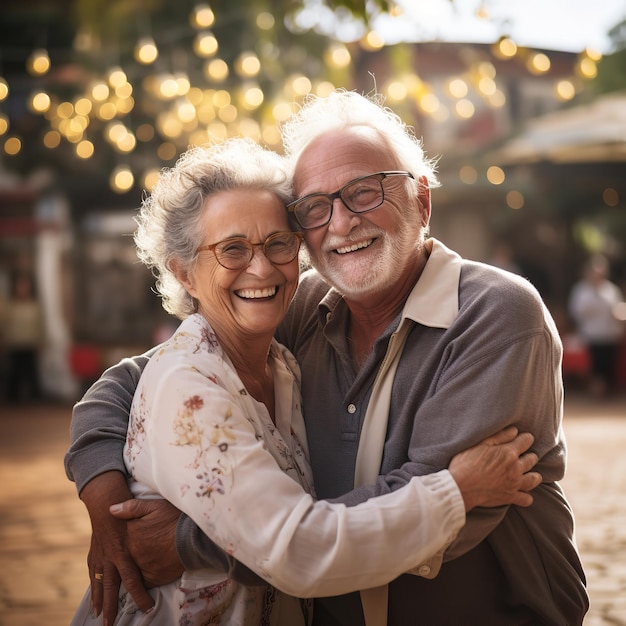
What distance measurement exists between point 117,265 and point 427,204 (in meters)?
12.0

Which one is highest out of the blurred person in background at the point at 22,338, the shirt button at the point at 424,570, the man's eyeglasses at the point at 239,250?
the man's eyeglasses at the point at 239,250

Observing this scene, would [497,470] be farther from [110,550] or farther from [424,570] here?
[110,550]

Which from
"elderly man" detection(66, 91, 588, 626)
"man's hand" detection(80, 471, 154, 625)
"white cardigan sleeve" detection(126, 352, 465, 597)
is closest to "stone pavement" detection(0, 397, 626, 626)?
"elderly man" detection(66, 91, 588, 626)

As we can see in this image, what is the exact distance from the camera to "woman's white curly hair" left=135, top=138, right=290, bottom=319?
8.34 feet

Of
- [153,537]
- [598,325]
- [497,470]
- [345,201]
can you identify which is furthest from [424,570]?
[598,325]

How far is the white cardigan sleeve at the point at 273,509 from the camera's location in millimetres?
2057

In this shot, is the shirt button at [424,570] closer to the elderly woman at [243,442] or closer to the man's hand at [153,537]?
the elderly woman at [243,442]

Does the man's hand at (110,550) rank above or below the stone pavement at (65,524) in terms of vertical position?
above

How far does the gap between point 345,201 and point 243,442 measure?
923 mm

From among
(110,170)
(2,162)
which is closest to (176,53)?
(110,170)

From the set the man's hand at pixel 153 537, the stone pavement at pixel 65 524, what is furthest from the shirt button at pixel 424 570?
the stone pavement at pixel 65 524

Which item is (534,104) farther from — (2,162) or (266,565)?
(266,565)

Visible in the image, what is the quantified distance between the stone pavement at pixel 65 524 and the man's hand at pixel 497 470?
81.8 inches

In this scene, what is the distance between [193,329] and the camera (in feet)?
8.00
